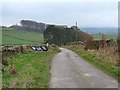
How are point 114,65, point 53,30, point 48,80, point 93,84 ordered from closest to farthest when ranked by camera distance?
1. point 93,84
2. point 48,80
3. point 114,65
4. point 53,30

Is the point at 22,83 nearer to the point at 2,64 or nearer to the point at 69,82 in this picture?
the point at 69,82

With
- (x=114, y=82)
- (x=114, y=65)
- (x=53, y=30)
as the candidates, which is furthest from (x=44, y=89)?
(x=53, y=30)

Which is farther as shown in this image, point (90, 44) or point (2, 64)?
point (90, 44)

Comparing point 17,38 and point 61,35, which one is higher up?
point 17,38

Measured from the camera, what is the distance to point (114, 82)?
16.4 m

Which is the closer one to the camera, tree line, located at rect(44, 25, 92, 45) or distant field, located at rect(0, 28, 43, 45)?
distant field, located at rect(0, 28, 43, 45)

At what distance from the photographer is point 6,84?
15.2m

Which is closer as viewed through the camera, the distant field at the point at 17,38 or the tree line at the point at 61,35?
the distant field at the point at 17,38

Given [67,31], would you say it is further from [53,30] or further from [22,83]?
[22,83]

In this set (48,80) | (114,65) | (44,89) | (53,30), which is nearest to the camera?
(44,89)

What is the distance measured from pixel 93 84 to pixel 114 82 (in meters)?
1.22

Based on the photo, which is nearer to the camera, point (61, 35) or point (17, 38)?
point (17, 38)

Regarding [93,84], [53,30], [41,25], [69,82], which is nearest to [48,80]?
[69,82]

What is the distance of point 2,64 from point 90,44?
2905 centimetres
